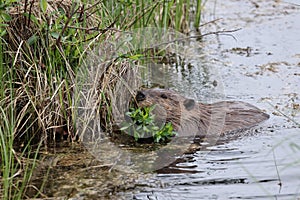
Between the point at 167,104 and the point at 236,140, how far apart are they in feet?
1.82

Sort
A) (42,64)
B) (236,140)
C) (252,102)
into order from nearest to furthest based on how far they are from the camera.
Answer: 1. (42,64)
2. (236,140)
3. (252,102)

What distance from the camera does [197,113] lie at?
4.96 metres

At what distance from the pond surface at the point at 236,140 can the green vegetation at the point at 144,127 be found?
0.98 feet

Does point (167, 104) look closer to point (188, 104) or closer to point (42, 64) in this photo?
point (188, 104)

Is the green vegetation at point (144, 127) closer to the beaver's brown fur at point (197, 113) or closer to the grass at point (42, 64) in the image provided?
the beaver's brown fur at point (197, 113)

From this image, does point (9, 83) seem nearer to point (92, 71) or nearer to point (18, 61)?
point (18, 61)

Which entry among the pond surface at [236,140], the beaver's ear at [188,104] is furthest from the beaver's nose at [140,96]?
the pond surface at [236,140]

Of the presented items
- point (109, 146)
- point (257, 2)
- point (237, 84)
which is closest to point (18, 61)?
point (109, 146)

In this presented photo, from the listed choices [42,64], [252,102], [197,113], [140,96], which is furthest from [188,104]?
[42,64]

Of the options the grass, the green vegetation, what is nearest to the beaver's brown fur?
the green vegetation

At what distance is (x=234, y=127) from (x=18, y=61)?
5.60 ft

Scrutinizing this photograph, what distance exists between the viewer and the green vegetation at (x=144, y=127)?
4.51m

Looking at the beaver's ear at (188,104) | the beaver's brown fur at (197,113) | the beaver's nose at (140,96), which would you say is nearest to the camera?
the beaver's nose at (140,96)

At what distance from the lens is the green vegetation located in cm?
451
